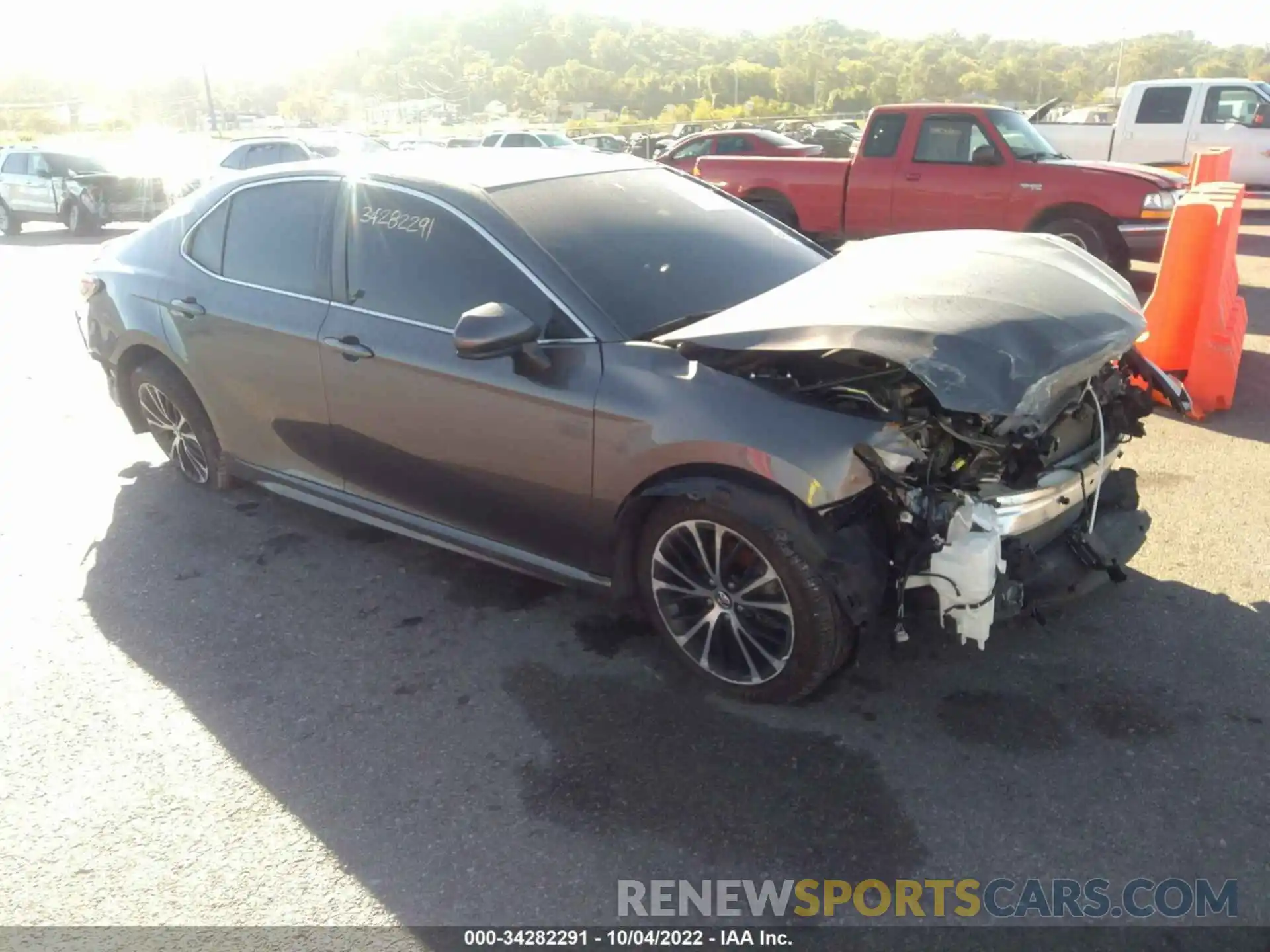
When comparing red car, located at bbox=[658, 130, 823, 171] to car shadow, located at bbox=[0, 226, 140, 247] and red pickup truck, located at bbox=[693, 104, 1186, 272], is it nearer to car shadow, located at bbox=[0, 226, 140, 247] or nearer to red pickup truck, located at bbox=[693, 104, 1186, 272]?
red pickup truck, located at bbox=[693, 104, 1186, 272]

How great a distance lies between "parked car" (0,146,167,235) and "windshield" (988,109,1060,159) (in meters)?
13.9

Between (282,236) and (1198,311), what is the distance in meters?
5.30

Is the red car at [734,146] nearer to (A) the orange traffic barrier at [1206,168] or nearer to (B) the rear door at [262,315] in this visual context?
(A) the orange traffic barrier at [1206,168]

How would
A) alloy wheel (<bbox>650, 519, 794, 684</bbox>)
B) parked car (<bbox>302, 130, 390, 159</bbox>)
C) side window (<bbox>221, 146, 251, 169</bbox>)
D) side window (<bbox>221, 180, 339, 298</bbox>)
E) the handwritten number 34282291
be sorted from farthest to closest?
parked car (<bbox>302, 130, 390, 159</bbox>) < side window (<bbox>221, 146, 251, 169</bbox>) < side window (<bbox>221, 180, 339, 298</bbox>) < the handwritten number 34282291 < alloy wheel (<bbox>650, 519, 794, 684</bbox>)

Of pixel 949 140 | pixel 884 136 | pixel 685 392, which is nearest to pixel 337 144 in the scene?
pixel 884 136

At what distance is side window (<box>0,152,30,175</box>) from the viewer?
57.3 ft

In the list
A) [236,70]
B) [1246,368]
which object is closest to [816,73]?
[236,70]

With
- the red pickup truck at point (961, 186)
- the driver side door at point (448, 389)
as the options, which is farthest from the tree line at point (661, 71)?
the driver side door at point (448, 389)

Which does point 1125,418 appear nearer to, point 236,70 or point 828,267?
point 828,267

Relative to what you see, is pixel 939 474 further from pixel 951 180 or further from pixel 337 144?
pixel 337 144

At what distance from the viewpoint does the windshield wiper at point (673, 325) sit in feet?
11.2

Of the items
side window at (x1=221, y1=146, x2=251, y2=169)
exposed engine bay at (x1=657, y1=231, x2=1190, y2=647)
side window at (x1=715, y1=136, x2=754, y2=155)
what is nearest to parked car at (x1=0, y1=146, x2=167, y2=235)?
side window at (x1=221, y1=146, x2=251, y2=169)

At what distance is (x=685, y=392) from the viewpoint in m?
3.16

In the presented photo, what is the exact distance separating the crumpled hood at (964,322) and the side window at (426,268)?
64 centimetres
